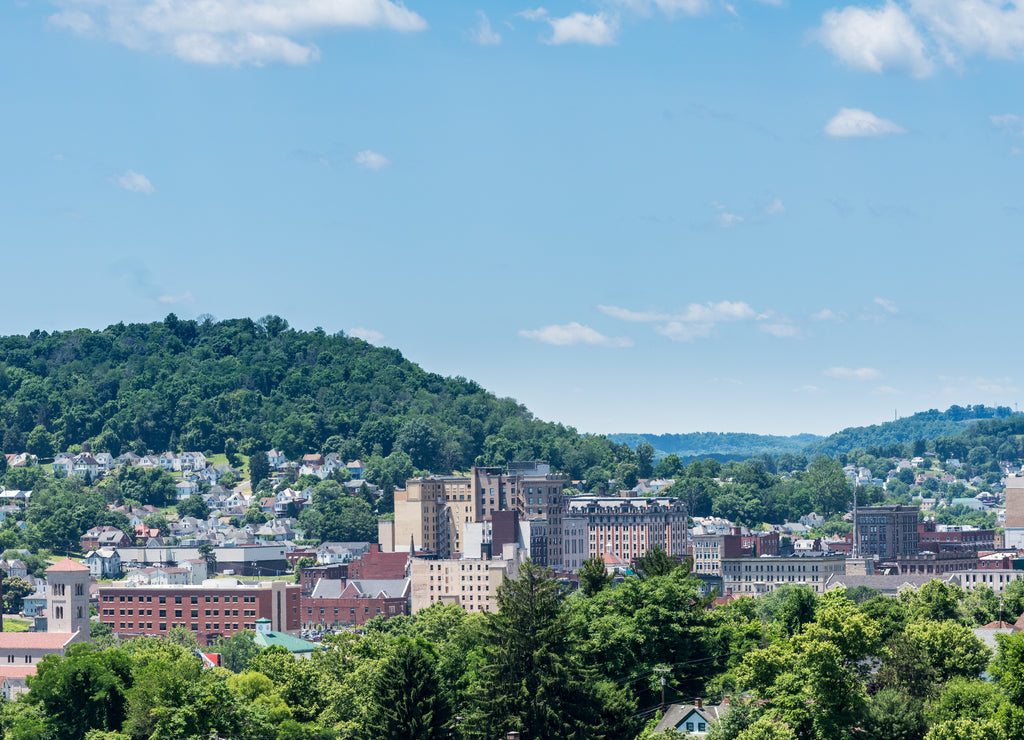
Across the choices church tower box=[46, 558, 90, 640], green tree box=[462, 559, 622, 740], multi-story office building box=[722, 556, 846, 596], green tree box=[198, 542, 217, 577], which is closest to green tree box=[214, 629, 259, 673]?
church tower box=[46, 558, 90, 640]

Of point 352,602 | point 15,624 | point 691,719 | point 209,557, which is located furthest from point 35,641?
point 209,557

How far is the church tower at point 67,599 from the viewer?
124688mm

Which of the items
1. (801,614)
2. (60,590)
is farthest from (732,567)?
(801,614)

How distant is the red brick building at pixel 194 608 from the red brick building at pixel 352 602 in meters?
6.25

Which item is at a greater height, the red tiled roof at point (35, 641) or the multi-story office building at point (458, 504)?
the multi-story office building at point (458, 504)

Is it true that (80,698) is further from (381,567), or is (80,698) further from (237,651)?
(381,567)

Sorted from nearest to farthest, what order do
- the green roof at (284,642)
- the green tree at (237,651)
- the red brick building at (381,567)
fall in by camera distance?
the green tree at (237,651) < the green roof at (284,642) < the red brick building at (381,567)

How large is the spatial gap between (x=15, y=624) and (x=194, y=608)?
1581cm

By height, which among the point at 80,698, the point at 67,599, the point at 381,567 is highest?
the point at 381,567

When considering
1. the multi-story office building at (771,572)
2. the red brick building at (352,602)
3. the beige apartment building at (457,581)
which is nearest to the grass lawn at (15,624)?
the red brick building at (352,602)

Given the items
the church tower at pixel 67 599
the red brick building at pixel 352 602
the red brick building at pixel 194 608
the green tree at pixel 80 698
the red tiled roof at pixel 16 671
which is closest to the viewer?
the green tree at pixel 80 698

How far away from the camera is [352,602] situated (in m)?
164

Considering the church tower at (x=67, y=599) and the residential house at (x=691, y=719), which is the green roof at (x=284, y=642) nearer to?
the church tower at (x=67, y=599)

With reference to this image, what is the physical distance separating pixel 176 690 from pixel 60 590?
60.8 m
